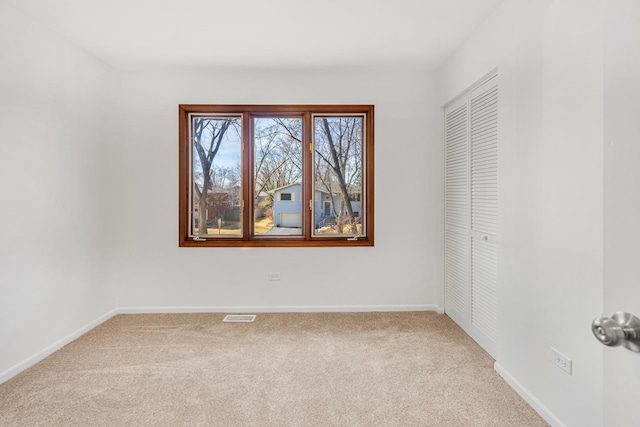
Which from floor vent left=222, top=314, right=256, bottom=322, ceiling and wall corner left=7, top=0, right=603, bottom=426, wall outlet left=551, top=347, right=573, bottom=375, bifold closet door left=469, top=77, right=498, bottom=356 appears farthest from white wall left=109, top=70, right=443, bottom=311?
wall outlet left=551, top=347, right=573, bottom=375

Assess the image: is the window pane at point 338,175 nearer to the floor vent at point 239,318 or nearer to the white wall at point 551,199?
the floor vent at point 239,318

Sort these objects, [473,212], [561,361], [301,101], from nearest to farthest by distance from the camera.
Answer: [561,361] < [473,212] < [301,101]

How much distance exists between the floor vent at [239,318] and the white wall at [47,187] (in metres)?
1.26

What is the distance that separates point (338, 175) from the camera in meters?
3.93

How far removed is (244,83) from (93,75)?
1431mm

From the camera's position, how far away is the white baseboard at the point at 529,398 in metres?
1.90

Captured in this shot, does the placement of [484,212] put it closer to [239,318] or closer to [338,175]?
[338,175]

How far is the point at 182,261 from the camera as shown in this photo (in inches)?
150

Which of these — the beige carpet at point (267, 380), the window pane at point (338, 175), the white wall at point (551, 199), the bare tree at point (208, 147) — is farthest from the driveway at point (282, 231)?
the white wall at point (551, 199)

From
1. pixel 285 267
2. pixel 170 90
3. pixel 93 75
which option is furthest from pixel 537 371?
pixel 93 75

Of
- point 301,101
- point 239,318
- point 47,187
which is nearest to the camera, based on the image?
point 47,187

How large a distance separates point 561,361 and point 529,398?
42cm

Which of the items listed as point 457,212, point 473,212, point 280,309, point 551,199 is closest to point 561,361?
point 551,199

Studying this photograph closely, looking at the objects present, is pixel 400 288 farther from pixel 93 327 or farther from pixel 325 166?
pixel 93 327
